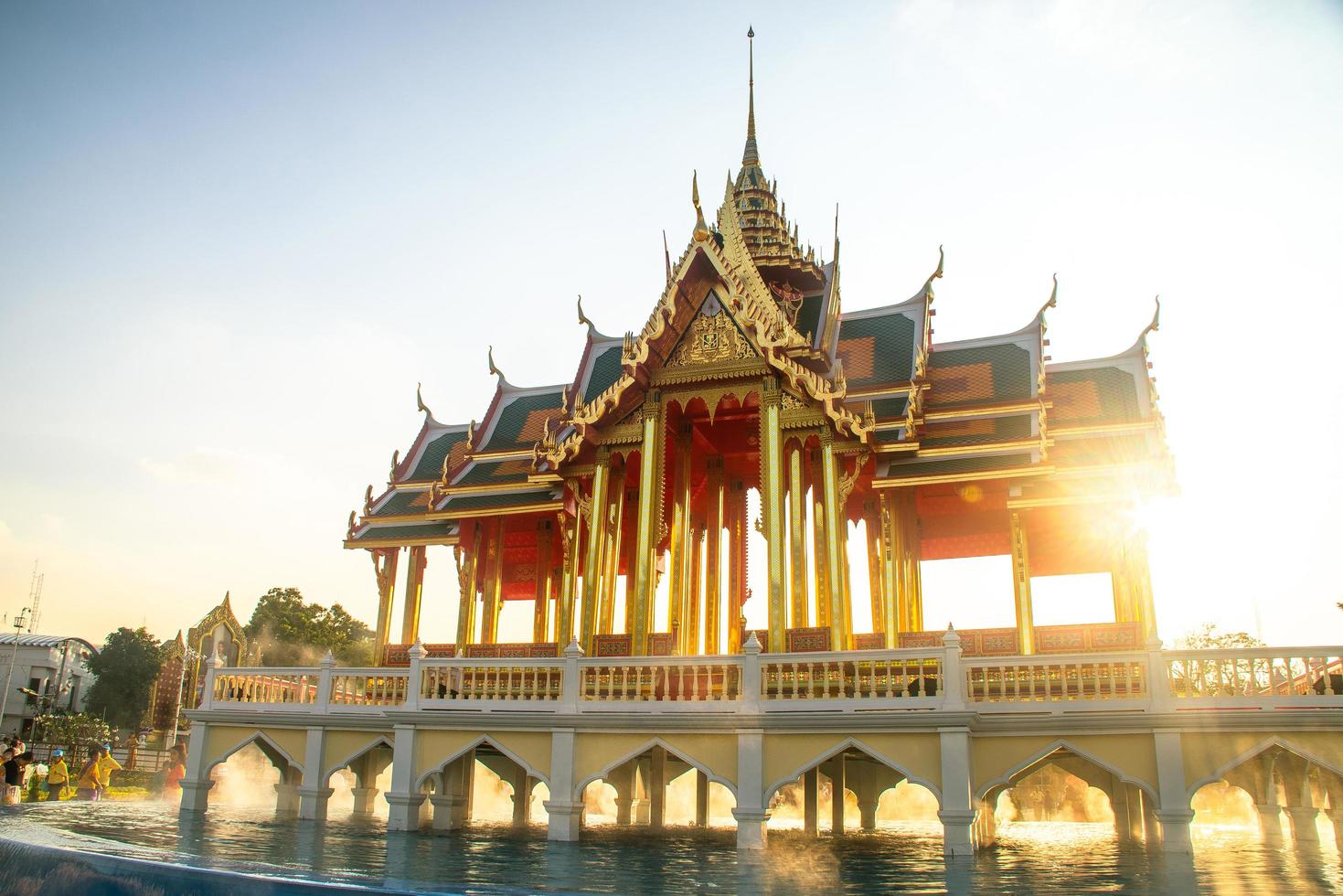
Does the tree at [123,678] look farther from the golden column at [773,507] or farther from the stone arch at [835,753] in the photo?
the stone arch at [835,753]

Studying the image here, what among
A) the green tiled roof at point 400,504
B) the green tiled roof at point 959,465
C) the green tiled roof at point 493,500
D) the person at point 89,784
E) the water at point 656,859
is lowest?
the water at point 656,859

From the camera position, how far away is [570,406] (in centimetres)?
1897

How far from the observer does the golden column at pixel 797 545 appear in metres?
15.1

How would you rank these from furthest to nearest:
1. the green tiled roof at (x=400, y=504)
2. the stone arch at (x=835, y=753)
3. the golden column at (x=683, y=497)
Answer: the green tiled roof at (x=400, y=504), the golden column at (x=683, y=497), the stone arch at (x=835, y=753)

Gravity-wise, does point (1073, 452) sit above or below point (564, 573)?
above

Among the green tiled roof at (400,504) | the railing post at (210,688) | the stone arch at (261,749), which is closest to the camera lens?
the stone arch at (261,749)

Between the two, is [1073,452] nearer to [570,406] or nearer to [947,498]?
[947,498]

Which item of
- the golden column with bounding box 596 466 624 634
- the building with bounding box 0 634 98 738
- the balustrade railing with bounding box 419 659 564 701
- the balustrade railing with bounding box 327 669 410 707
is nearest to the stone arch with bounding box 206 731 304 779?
the balustrade railing with bounding box 327 669 410 707

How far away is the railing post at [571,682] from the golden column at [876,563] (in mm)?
4872

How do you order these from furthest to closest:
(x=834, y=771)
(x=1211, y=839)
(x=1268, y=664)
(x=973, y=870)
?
1. (x=834, y=771)
2. (x=1211, y=839)
3. (x=1268, y=664)
4. (x=973, y=870)

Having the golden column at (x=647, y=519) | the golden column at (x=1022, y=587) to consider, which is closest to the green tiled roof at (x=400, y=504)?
the golden column at (x=647, y=519)

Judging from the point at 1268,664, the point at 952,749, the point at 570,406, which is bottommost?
the point at 952,749

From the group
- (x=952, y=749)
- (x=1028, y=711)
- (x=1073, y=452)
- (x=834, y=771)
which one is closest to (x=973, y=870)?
(x=952, y=749)

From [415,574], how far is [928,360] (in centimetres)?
1071
